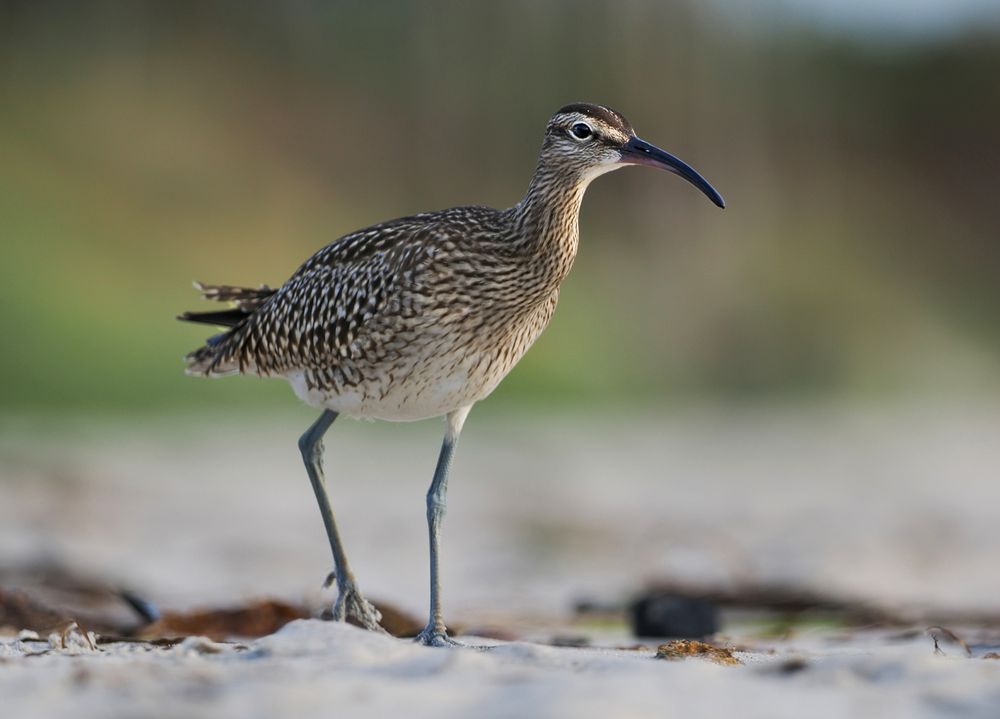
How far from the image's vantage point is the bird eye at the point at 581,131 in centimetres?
545

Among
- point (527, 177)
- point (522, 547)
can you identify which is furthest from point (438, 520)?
point (527, 177)

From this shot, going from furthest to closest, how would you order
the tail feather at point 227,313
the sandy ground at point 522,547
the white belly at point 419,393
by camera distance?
the tail feather at point 227,313
the white belly at point 419,393
the sandy ground at point 522,547

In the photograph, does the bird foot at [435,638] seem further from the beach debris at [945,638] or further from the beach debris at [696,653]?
the beach debris at [945,638]

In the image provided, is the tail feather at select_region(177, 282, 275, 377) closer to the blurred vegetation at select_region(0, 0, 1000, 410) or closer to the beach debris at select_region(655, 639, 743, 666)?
the beach debris at select_region(655, 639, 743, 666)

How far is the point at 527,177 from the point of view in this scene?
32250 millimetres

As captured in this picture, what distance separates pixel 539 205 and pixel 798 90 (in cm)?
4127

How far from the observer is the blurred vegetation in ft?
61.7

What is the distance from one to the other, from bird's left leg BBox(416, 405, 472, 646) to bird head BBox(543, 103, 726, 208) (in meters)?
1.01

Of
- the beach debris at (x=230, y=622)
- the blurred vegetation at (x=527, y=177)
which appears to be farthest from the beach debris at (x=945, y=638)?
the blurred vegetation at (x=527, y=177)

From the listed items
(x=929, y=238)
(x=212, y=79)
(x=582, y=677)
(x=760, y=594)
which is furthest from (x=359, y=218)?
(x=582, y=677)

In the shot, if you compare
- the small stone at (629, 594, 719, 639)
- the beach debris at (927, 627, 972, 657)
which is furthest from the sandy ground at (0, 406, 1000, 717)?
the small stone at (629, 594, 719, 639)

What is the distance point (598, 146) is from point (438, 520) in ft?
4.96

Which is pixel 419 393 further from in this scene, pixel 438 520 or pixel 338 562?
pixel 338 562

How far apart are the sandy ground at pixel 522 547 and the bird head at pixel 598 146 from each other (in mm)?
1821
